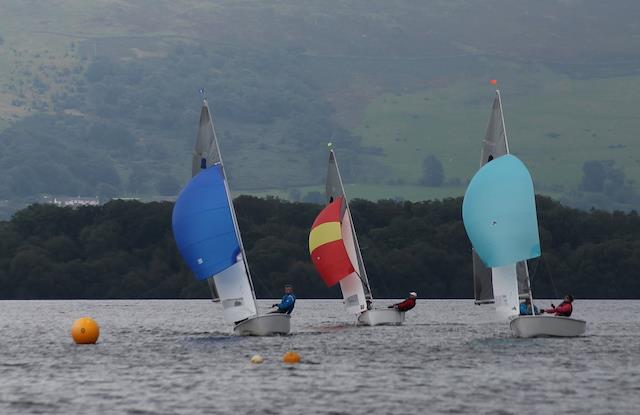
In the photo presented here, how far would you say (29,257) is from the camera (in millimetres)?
177375

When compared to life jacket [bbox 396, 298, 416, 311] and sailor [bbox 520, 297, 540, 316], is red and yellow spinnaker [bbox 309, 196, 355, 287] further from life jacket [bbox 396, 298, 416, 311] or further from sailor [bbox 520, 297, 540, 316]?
sailor [bbox 520, 297, 540, 316]

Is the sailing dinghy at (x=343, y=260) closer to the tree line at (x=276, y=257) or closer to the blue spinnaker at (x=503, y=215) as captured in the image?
the blue spinnaker at (x=503, y=215)

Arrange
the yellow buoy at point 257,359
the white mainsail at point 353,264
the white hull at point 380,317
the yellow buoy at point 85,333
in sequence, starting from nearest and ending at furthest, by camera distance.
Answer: the yellow buoy at point 257,359
the yellow buoy at point 85,333
the white mainsail at point 353,264
the white hull at point 380,317

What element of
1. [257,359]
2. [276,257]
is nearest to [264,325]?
[257,359]

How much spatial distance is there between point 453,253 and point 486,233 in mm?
116273

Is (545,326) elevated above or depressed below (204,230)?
below

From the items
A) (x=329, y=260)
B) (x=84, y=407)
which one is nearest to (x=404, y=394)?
(x=84, y=407)

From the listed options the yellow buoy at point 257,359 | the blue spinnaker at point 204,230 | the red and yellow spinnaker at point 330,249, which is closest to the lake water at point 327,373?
the yellow buoy at point 257,359

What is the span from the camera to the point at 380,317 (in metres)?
81.4

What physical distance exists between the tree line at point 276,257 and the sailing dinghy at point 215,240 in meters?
107

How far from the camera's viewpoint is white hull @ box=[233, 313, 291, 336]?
66375 mm

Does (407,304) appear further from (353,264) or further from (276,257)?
(276,257)

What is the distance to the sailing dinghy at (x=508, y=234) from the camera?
2579 inches

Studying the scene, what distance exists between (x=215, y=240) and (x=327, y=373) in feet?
44.5
